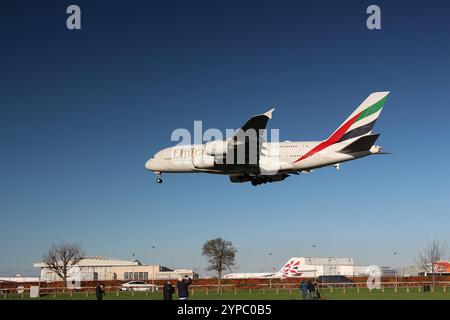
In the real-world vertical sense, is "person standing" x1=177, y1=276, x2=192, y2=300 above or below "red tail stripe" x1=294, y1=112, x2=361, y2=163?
below

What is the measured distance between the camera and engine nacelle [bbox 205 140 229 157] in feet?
135

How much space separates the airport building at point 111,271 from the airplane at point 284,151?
223ft

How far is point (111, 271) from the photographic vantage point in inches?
4513

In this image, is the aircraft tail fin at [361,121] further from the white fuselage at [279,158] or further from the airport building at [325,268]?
the airport building at [325,268]

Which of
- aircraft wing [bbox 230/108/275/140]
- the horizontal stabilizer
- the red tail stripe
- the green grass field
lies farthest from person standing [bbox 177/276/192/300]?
the red tail stripe

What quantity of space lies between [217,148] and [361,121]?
36.4 feet

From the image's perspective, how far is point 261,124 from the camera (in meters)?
37.7

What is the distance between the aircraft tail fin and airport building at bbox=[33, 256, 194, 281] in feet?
237

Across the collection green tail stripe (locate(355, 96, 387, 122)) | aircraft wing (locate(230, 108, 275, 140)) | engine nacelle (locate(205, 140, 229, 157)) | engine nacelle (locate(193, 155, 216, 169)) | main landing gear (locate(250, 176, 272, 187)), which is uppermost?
green tail stripe (locate(355, 96, 387, 122))

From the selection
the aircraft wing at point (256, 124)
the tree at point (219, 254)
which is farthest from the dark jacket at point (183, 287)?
the tree at point (219, 254)

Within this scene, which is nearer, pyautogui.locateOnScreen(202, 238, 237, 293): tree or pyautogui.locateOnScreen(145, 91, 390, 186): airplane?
pyautogui.locateOnScreen(145, 91, 390, 186): airplane

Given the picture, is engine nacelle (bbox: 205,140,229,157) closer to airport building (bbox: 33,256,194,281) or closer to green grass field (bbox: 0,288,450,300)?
green grass field (bbox: 0,288,450,300)
